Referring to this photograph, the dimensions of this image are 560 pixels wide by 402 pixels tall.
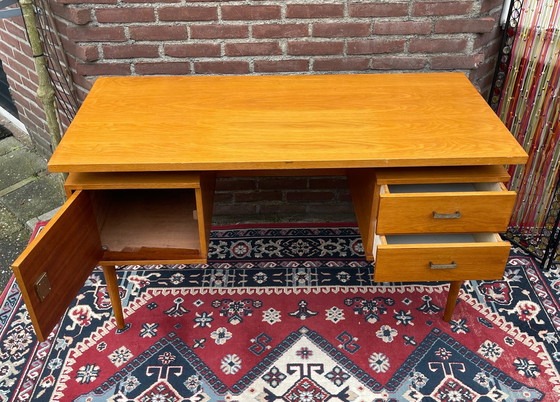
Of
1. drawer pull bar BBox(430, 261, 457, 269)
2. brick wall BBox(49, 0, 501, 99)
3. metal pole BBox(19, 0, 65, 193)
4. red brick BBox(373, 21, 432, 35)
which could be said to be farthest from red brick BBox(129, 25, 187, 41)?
drawer pull bar BBox(430, 261, 457, 269)

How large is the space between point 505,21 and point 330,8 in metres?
0.74

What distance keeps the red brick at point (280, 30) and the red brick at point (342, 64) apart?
14 centimetres

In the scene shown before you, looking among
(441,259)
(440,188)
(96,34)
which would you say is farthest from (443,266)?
(96,34)

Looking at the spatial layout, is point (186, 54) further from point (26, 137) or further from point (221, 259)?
point (26, 137)

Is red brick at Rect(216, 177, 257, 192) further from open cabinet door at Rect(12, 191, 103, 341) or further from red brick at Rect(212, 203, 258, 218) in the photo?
open cabinet door at Rect(12, 191, 103, 341)

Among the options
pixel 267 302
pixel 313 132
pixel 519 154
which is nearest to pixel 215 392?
pixel 267 302

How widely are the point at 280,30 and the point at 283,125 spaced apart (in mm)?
577

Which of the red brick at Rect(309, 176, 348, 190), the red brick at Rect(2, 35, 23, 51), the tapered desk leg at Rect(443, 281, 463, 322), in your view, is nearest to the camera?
the tapered desk leg at Rect(443, 281, 463, 322)

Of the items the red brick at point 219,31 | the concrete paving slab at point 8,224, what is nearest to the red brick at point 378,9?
the red brick at point 219,31

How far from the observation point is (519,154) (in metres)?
1.58

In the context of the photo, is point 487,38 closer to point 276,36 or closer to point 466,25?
point 466,25

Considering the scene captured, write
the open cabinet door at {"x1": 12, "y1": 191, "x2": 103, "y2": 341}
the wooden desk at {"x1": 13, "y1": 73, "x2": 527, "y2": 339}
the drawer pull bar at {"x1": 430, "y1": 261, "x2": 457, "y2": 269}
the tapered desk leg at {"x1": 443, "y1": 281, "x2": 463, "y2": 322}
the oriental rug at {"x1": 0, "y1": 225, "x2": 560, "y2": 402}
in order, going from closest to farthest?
the open cabinet door at {"x1": 12, "y1": 191, "x2": 103, "y2": 341}
the wooden desk at {"x1": 13, "y1": 73, "x2": 527, "y2": 339}
the drawer pull bar at {"x1": 430, "y1": 261, "x2": 457, "y2": 269}
the oriental rug at {"x1": 0, "y1": 225, "x2": 560, "y2": 402}
the tapered desk leg at {"x1": 443, "y1": 281, "x2": 463, "y2": 322}

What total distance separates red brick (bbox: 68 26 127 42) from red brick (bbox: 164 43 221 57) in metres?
0.19

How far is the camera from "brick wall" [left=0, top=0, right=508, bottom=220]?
2.05m
